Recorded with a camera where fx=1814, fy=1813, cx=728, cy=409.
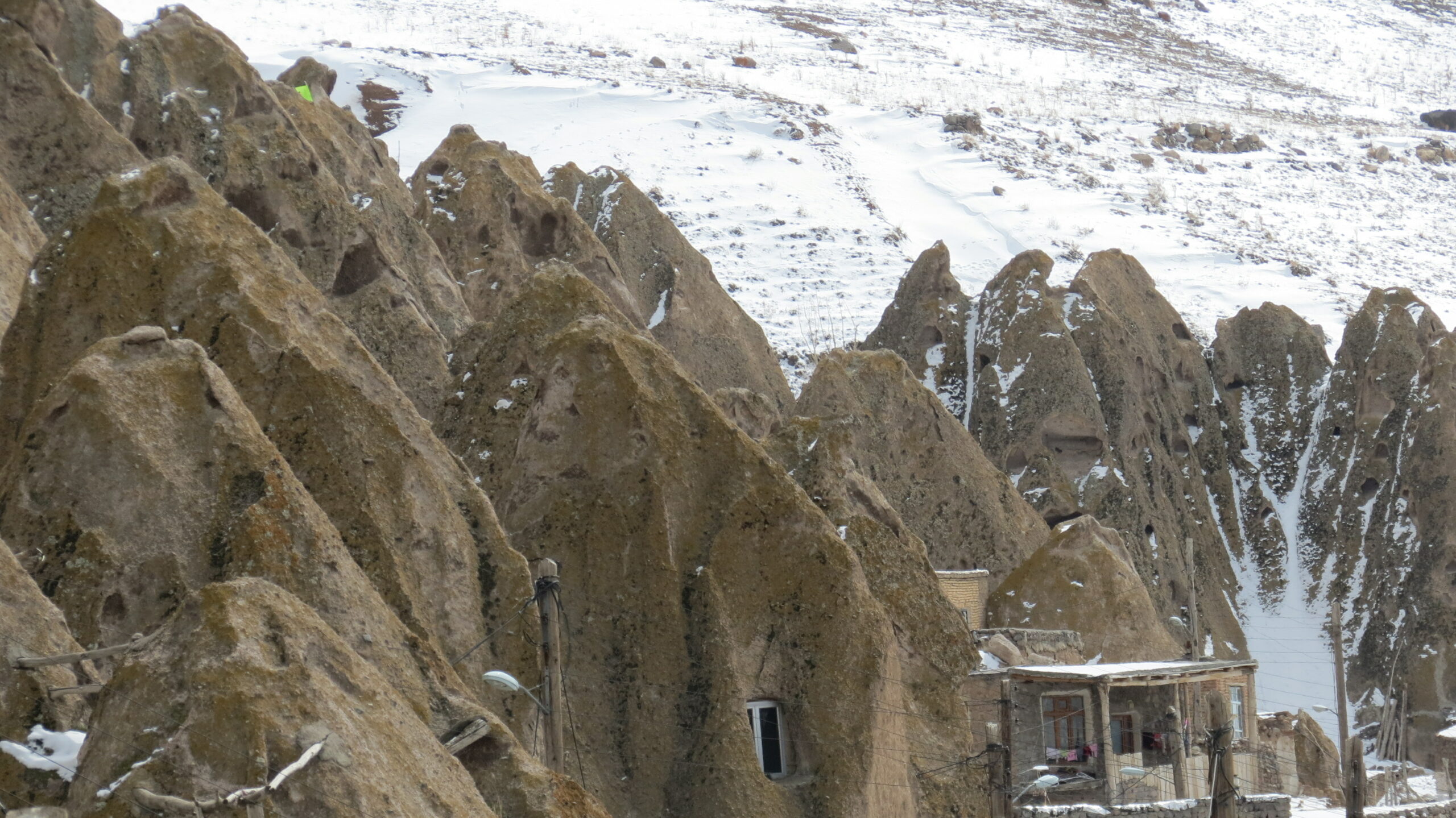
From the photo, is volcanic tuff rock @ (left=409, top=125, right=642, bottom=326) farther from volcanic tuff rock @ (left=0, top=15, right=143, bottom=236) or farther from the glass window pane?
the glass window pane

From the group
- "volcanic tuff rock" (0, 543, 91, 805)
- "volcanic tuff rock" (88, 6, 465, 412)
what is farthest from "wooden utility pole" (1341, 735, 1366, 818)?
"volcanic tuff rock" (0, 543, 91, 805)

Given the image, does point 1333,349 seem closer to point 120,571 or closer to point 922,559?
point 922,559

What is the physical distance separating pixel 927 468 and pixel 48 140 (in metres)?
23.7

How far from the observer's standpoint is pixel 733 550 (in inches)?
915

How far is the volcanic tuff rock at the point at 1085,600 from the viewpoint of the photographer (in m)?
41.1

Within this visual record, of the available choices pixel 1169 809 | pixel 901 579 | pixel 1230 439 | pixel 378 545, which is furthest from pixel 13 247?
pixel 1230 439

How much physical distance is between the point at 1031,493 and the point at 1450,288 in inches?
1749

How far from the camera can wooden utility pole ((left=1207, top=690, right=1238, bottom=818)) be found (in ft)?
81.7

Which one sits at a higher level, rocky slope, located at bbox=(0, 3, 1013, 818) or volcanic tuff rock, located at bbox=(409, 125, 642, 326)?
rocky slope, located at bbox=(0, 3, 1013, 818)

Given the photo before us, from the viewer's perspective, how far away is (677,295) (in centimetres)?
5434

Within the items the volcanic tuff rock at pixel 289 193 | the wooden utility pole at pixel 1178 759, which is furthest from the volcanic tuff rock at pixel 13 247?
the wooden utility pole at pixel 1178 759

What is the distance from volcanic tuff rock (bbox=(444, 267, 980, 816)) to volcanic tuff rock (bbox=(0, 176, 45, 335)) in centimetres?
671

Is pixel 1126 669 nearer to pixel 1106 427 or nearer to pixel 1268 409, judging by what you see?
pixel 1106 427

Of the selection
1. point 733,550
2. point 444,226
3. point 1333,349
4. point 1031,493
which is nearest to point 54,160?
point 444,226
